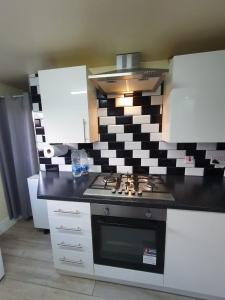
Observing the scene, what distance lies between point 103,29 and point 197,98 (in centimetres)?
84

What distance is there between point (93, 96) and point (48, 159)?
943mm

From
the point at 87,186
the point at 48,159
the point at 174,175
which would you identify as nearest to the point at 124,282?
the point at 87,186

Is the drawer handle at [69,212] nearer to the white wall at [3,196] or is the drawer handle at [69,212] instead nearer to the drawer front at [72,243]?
the drawer front at [72,243]

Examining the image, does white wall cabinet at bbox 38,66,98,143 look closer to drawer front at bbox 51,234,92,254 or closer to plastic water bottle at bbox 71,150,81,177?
plastic water bottle at bbox 71,150,81,177

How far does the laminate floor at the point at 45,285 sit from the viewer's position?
51.7 inches

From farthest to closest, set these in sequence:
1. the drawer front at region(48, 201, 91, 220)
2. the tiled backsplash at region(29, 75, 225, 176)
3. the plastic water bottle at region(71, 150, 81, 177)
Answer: the plastic water bottle at region(71, 150, 81, 177) → the tiled backsplash at region(29, 75, 225, 176) → the drawer front at region(48, 201, 91, 220)

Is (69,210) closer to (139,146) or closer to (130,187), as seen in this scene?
(130,187)

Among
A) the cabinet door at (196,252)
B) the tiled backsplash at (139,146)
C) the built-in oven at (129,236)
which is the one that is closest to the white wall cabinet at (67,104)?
the tiled backsplash at (139,146)

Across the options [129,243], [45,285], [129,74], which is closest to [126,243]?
[129,243]

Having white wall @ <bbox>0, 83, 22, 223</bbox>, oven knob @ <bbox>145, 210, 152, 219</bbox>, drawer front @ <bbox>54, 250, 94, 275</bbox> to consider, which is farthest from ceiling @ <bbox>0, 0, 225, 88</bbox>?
drawer front @ <bbox>54, 250, 94, 275</bbox>

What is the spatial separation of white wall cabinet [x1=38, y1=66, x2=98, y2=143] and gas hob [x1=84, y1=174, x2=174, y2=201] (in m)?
0.43

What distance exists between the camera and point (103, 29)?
1002 mm

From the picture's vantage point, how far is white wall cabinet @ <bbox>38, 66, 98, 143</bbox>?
4.50ft

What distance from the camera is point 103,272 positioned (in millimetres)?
1355
